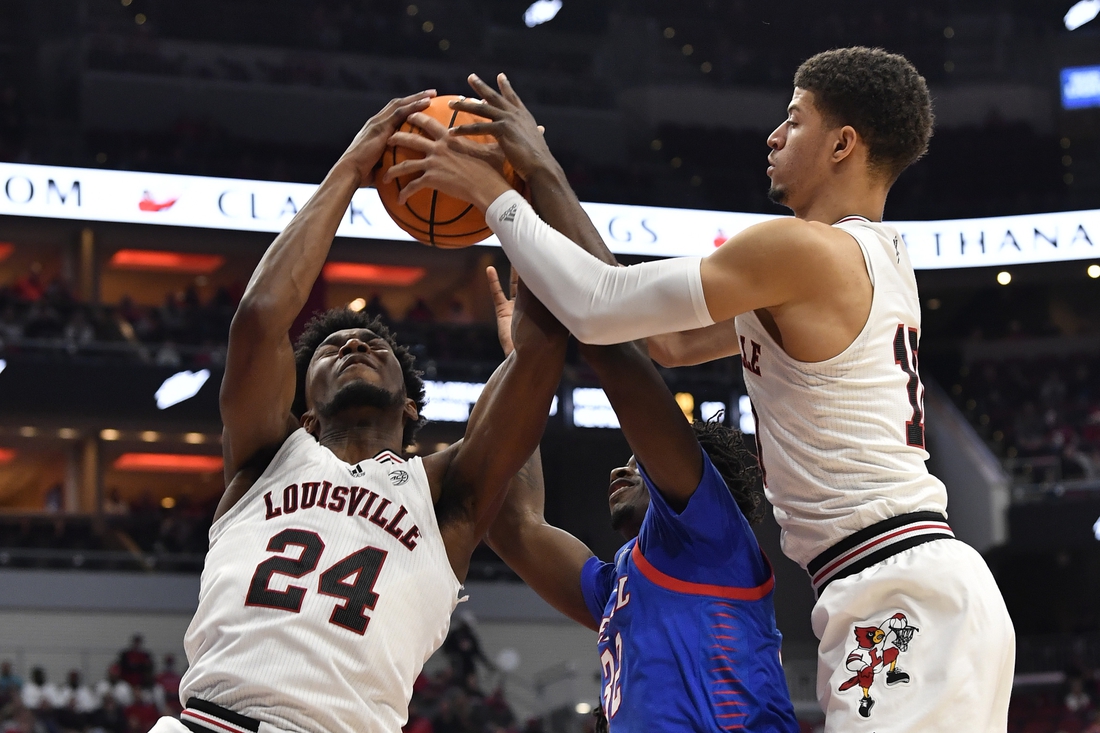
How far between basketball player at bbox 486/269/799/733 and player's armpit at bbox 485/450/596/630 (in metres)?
0.51

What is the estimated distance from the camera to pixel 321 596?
350cm

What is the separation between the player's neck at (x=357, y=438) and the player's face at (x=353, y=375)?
2.2 inches

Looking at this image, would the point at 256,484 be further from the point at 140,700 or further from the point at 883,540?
the point at 140,700

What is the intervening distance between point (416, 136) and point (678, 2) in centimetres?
2628

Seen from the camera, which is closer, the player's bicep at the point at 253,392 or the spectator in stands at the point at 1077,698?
the player's bicep at the point at 253,392

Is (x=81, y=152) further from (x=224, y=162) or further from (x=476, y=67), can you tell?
(x=476, y=67)

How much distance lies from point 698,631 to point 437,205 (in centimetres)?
146

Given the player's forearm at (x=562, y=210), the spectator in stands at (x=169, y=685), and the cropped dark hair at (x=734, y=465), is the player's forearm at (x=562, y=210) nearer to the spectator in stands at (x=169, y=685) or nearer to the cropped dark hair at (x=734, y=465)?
the cropped dark hair at (x=734, y=465)

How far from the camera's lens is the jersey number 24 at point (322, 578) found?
137 inches

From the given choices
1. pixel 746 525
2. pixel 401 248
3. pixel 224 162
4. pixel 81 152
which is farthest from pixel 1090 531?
pixel 746 525

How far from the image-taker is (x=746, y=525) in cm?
371

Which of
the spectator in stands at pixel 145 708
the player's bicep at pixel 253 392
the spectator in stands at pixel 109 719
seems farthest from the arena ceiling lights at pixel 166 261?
the player's bicep at pixel 253 392

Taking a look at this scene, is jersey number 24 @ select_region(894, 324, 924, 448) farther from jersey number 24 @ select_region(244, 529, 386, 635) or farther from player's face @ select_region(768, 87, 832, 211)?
jersey number 24 @ select_region(244, 529, 386, 635)

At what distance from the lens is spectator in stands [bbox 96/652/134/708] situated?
15.0 metres
